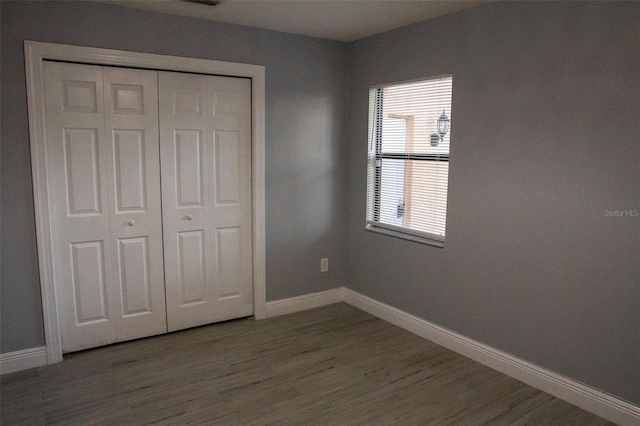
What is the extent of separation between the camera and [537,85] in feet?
8.63

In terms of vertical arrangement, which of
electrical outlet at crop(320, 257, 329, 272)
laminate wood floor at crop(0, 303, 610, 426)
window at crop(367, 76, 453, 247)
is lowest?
laminate wood floor at crop(0, 303, 610, 426)

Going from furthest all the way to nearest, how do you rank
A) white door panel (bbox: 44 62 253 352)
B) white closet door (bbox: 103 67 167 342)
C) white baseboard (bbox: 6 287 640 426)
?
white closet door (bbox: 103 67 167 342) < white door panel (bbox: 44 62 253 352) < white baseboard (bbox: 6 287 640 426)

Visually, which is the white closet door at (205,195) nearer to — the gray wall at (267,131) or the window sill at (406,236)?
the gray wall at (267,131)

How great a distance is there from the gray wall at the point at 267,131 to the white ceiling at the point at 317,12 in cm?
14

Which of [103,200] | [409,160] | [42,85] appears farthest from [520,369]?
[42,85]

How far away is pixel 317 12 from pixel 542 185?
1.82m

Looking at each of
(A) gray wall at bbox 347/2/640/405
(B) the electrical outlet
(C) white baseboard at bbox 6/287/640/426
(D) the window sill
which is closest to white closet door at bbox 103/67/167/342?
(C) white baseboard at bbox 6/287/640/426

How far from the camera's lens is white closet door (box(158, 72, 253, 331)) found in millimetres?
3324

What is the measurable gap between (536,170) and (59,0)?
3051mm

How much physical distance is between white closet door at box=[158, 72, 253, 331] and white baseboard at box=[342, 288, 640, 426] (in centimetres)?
129

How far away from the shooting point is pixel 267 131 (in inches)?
144

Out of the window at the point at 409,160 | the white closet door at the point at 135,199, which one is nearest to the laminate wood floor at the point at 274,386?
the white closet door at the point at 135,199

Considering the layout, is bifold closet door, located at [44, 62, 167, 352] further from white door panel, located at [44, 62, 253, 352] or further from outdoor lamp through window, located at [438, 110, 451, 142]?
outdoor lamp through window, located at [438, 110, 451, 142]

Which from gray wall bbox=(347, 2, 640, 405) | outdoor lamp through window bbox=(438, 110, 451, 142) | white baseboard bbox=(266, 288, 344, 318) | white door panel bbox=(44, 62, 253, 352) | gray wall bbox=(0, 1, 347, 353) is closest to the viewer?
gray wall bbox=(347, 2, 640, 405)
